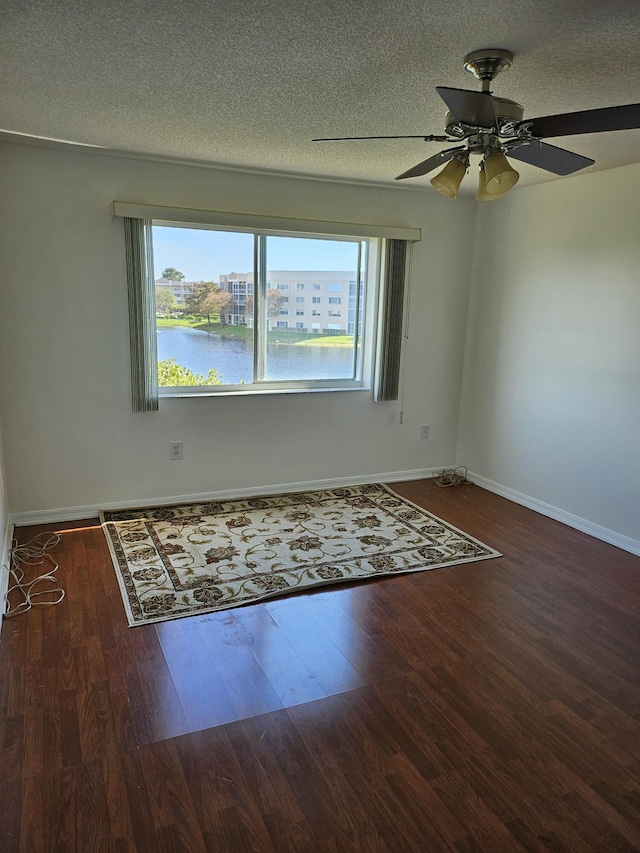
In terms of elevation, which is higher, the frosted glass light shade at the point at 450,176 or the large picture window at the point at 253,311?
the frosted glass light shade at the point at 450,176

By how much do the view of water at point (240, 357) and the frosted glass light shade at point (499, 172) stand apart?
2350 millimetres

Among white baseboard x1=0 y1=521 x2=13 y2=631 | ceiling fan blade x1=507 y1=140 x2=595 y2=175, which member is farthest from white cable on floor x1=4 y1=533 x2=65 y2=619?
ceiling fan blade x1=507 y1=140 x2=595 y2=175

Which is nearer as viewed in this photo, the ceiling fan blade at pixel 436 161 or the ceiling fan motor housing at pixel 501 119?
the ceiling fan motor housing at pixel 501 119

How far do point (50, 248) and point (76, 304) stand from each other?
1.17 feet

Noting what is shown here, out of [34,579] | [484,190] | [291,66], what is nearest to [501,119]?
[484,190]

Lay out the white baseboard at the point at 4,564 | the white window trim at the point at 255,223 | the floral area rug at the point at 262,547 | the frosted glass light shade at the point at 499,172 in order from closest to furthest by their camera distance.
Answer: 1. the frosted glass light shade at the point at 499,172
2. the white baseboard at the point at 4,564
3. the floral area rug at the point at 262,547
4. the white window trim at the point at 255,223

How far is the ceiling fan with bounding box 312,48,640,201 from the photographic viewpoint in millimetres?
1748

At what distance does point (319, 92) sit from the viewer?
91.3 inches

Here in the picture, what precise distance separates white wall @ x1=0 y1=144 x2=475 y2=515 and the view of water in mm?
198

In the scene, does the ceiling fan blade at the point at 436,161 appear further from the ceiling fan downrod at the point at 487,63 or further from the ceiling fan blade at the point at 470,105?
the ceiling fan blade at the point at 470,105

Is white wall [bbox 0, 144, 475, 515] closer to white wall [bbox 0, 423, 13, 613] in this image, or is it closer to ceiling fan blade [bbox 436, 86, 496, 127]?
white wall [bbox 0, 423, 13, 613]

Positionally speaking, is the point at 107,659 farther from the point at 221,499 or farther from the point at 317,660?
the point at 221,499

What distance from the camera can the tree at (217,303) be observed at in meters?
4.00

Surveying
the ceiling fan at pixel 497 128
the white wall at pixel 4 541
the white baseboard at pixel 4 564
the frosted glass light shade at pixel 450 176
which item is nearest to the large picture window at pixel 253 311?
the white wall at pixel 4 541
